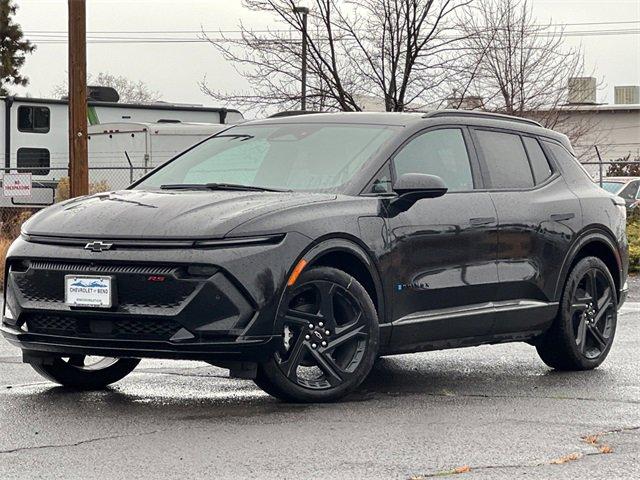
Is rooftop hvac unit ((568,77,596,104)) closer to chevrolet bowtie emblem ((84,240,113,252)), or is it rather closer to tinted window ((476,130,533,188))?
tinted window ((476,130,533,188))

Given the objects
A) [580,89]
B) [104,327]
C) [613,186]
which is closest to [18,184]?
[104,327]

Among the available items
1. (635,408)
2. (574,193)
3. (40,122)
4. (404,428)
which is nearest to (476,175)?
(574,193)

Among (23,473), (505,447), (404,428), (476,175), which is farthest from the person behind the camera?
(476,175)

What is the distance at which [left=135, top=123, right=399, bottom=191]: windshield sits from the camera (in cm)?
777

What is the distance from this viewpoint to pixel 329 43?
1005 inches

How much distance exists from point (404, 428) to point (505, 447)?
24.6 inches

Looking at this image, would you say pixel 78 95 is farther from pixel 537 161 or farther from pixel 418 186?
pixel 418 186

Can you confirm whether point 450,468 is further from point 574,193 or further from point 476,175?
point 574,193

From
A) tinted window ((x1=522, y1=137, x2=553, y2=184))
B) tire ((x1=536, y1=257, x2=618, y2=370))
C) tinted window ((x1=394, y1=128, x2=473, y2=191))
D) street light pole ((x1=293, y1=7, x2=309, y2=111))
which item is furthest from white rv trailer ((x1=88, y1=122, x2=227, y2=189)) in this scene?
tinted window ((x1=394, y1=128, x2=473, y2=191))

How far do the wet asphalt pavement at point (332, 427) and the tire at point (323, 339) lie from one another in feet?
0.41

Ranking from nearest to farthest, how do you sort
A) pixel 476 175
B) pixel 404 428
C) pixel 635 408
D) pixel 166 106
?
pixel 404 428, pixel 635 408, pixel 476 175, pixel 166 106

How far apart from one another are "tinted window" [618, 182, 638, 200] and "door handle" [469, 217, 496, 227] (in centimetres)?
2071

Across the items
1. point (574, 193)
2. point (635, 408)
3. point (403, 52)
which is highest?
point (403, 52)

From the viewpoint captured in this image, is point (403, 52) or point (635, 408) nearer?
point (635, 408)
